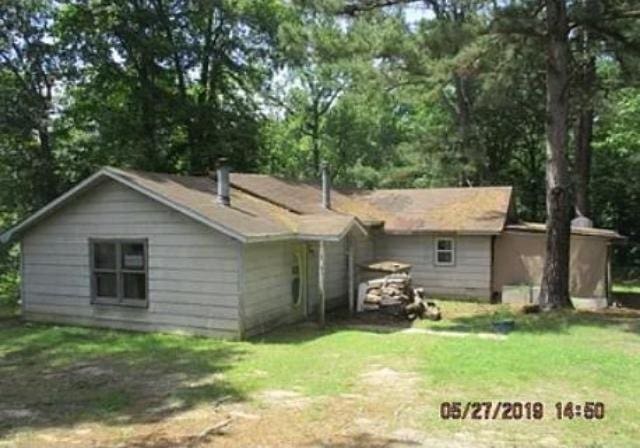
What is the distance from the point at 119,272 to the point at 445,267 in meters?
9.61

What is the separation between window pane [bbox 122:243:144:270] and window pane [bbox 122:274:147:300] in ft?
0.64

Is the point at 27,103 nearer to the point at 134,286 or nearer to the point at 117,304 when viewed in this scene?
the point at 117,304

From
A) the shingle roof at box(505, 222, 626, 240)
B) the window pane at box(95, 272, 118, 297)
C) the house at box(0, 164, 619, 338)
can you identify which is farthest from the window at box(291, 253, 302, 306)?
the shingle roof at box(505, 222, 626, 240)

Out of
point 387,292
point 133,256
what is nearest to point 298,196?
point 387,292

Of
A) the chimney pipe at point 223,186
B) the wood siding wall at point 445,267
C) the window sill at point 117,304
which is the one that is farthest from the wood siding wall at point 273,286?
the wood siding wall at point 445,267

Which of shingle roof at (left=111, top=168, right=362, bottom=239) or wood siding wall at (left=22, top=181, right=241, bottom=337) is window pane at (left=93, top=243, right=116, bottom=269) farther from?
shingle roof at (left=111, top=168, right=362, bottom=239)

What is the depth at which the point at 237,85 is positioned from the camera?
1131 inches

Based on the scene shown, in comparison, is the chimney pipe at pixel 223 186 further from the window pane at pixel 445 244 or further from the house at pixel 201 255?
the window pane at pixel 445 244

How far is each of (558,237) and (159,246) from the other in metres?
9.17

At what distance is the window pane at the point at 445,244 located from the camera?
60.5 feet

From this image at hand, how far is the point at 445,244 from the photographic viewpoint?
730 inches

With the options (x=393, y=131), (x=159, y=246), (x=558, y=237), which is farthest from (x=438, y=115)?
(x=159, y=246)

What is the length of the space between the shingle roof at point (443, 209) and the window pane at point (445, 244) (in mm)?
552

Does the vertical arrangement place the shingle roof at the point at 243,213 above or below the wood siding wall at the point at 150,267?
above
